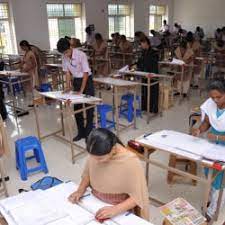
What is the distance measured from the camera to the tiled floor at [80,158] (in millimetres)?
2779

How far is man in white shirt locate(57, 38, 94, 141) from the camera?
11.5 feet

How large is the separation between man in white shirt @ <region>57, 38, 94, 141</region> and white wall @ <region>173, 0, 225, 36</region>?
10.6m

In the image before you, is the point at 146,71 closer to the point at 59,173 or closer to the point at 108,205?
the point at 59,173

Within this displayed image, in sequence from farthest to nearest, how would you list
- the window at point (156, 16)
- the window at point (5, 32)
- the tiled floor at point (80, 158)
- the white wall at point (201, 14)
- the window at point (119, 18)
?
the window at point (156, 16) < the white wall at point (201, 14) < the window at point (119, 18) < the window at point (5, 32) < the tiled floor at point (80, 158)

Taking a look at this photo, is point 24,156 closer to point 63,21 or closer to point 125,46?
point 125,46

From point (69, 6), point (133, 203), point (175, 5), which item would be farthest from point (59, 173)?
point (175, 5)

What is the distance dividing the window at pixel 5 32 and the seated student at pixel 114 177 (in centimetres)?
737

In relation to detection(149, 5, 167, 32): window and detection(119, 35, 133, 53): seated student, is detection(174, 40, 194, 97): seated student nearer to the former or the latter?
detection(119, 35, 133, 53): seated student

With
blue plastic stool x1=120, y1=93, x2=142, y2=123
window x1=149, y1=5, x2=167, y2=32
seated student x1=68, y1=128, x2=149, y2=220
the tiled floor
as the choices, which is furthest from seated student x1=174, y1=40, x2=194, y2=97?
window x1=149, y1=5, x2=167, y2=32

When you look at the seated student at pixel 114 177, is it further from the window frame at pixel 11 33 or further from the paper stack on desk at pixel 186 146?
the window frame at pixel 11 33

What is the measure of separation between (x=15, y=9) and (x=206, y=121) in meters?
7.07

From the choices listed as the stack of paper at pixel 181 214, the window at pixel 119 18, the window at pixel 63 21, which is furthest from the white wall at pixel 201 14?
the stack of paper at pixel 181 214

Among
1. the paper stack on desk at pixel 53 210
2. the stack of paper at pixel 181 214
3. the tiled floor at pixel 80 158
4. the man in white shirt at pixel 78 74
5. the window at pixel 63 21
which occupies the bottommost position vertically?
the tiled floor at pixel 80 158

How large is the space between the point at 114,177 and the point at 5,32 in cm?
761
